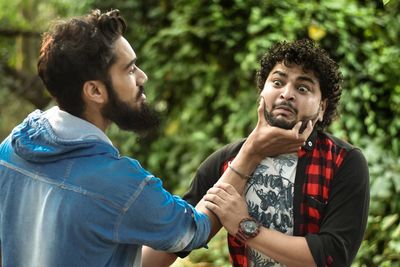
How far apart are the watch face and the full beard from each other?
467mm

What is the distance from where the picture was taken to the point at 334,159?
8.49 ft

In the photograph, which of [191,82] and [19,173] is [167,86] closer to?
[191,82]

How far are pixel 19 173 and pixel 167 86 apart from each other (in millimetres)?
4115

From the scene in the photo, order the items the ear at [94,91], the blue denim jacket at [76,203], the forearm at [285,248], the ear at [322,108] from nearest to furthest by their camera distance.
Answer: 1. the blue denim jacket at [76,203]
2. the ear at [94,91]
3. the forearm at [285,248]
4. the ear at [322,108]

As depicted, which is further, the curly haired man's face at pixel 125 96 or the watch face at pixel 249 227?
the watch face at pixel 249 227

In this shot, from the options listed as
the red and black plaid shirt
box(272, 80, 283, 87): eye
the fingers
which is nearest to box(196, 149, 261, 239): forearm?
the fingers

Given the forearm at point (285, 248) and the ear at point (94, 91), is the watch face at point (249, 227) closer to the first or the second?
the forearm at point (285, 248)

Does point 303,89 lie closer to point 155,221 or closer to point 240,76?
point 155,221

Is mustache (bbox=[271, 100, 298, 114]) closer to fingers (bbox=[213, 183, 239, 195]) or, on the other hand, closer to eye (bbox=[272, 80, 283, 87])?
eye (bbox=[272, 80, 283, 87])

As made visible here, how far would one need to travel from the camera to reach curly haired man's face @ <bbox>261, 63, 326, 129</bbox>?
262 centimetres

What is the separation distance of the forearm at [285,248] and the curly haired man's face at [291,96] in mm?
397

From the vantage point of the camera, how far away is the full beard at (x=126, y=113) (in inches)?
93.1

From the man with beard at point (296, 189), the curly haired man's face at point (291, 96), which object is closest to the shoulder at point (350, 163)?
the man with beard at point (296, 189)

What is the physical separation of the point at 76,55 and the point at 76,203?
46 centimetres
